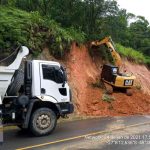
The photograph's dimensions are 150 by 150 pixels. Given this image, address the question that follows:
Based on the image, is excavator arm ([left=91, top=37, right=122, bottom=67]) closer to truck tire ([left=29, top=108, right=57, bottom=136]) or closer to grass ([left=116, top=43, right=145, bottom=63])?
grass ([left=116, top=43, right=145, bottom=63])

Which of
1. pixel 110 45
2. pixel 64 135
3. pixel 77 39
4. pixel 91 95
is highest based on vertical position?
pixel 77 39

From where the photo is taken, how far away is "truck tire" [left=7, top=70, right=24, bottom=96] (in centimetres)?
1318

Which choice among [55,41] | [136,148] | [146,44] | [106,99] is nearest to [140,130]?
[136,148]

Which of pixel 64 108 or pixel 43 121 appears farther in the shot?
pixel 64 108

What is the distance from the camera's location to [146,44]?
130 ft

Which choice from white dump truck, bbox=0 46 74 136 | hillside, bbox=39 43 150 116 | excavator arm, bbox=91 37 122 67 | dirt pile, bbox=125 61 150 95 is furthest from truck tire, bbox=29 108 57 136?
dirt pile, bbox=125 61 150 95

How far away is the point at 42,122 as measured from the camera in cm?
1324

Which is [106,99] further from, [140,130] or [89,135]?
[89,135]

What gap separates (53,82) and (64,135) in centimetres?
203

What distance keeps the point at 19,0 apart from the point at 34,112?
14183 mm

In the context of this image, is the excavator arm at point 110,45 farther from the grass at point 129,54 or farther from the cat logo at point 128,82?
the grass at point 129,54
